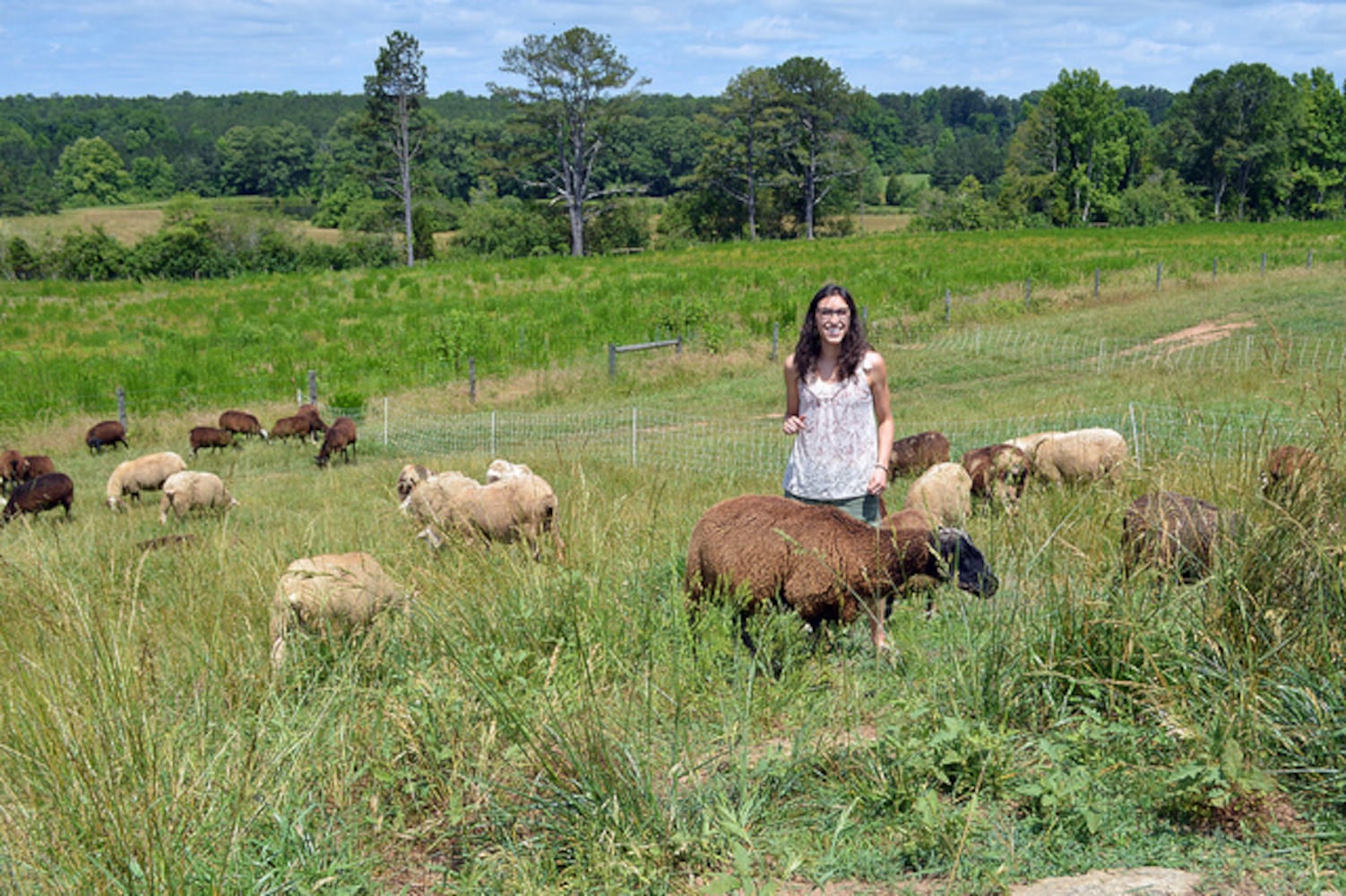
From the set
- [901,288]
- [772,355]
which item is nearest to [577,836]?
[772,355]

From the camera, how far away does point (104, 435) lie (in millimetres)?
17906

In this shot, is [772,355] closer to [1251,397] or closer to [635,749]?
[1251,397]

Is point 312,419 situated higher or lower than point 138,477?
higher

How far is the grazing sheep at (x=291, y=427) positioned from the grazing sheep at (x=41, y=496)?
429 cm

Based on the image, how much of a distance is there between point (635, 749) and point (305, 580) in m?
2.80

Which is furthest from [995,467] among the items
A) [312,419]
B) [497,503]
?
[312,419]

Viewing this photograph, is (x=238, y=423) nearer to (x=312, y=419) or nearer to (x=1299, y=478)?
(x=312, y=419)

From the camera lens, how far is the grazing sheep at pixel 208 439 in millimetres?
16922

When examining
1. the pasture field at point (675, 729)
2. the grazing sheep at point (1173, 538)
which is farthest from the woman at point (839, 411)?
the grazing sheep at point (1173, 538)

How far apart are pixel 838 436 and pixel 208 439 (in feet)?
47.5

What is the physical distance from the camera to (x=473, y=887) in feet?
9.70

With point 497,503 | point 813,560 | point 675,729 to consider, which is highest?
point 813,560

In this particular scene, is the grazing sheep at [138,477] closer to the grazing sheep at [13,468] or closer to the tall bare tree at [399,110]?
the grazing sheep at [13,468]

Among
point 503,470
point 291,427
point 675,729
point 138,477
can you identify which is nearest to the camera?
point 675,729
